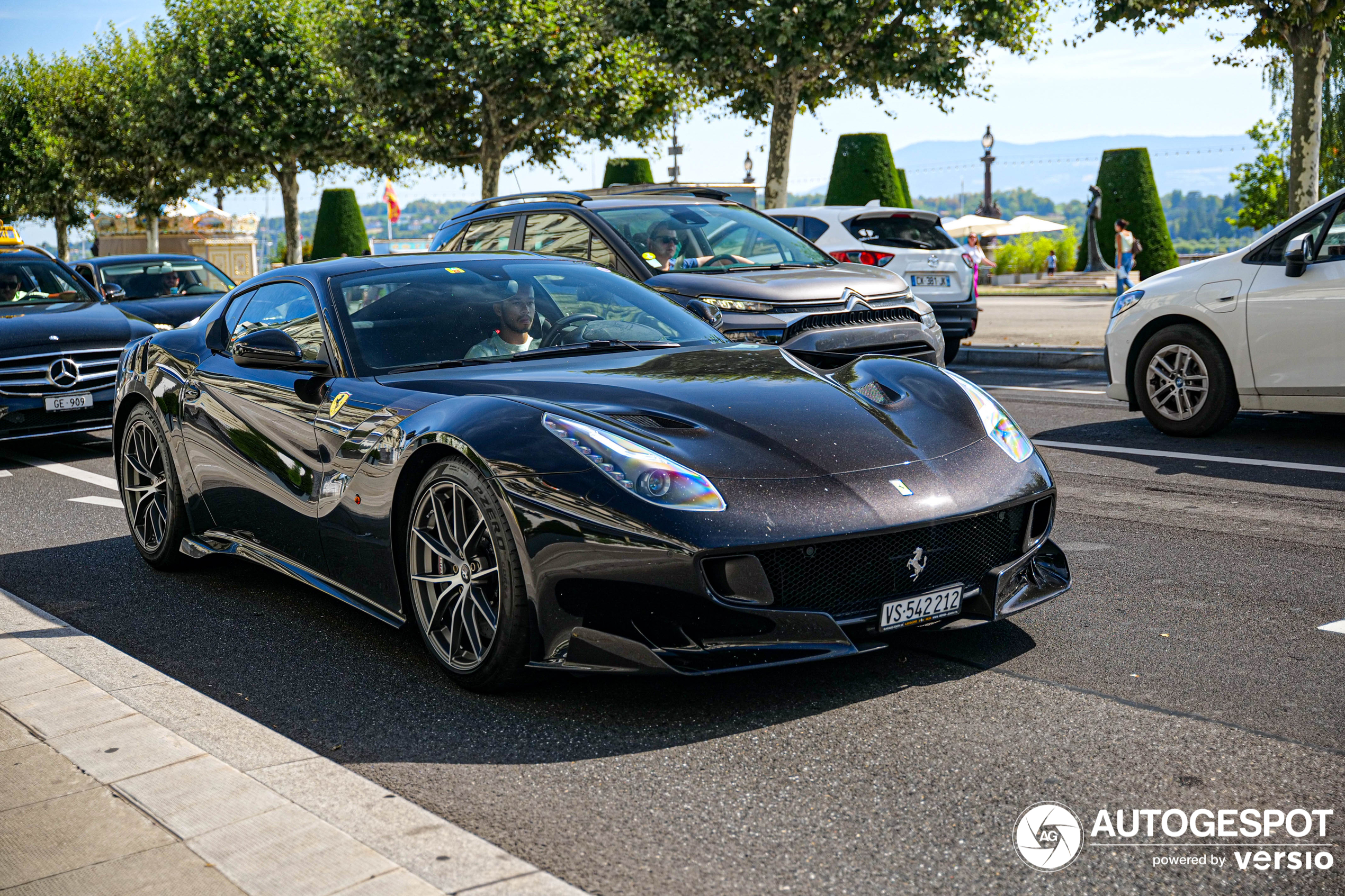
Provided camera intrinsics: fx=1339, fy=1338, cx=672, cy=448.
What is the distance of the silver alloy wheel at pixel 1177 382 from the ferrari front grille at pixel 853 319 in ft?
5.60

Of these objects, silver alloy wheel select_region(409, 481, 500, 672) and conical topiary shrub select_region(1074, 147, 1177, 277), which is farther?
conical topiary shrub select_region(1074, 147, 1177, 277)

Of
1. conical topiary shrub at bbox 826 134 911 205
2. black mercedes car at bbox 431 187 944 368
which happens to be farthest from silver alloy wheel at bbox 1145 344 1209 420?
conical topiary shrub at bbox 826 134 911 205

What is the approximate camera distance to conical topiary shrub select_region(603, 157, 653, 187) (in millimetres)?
38000

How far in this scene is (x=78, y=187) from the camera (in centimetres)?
4741

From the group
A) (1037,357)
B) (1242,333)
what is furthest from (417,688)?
(1037,357)

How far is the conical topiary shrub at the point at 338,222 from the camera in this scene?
44.1 m

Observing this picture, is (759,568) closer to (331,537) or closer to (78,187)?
(331,537)

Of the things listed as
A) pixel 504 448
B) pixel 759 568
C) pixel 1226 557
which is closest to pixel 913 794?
pixel 759 568

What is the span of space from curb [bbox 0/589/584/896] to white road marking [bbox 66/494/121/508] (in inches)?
144

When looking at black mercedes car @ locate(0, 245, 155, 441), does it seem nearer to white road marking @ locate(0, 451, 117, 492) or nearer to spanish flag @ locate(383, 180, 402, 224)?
white road marking @ locate(0, 451, 117, 492)

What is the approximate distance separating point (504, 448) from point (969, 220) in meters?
43.4

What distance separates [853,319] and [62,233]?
178 feet

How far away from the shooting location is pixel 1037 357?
14758 millimetres

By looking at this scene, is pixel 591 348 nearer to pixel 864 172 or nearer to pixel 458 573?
pixel 458 573
